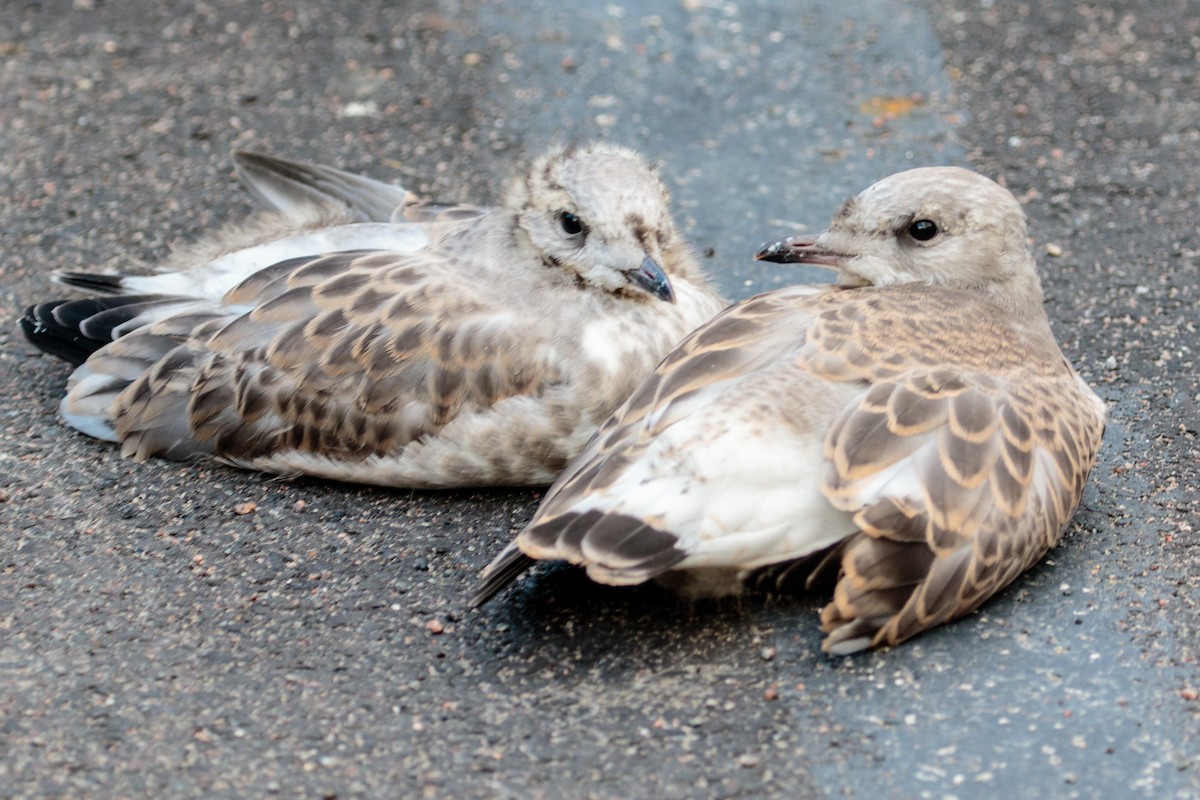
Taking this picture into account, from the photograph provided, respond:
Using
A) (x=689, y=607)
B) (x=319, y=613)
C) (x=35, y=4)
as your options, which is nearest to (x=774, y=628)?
(x=689, y=607)

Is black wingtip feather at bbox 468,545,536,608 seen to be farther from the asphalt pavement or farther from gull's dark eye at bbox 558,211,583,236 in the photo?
gull's dark eye at bbox 558,211,583,236

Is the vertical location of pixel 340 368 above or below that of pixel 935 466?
below

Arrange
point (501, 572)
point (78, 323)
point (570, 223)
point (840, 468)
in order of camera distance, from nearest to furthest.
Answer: point (840, 468), point (501, 572), point (570, 223), point (78, 323)

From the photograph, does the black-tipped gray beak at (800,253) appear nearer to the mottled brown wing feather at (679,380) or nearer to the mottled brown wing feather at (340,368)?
the mottled brown wing feather at (679,380)

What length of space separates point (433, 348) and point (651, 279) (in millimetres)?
690

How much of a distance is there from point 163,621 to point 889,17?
Result: 5.27 m

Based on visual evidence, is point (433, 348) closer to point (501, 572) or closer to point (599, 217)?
point (599, 217)

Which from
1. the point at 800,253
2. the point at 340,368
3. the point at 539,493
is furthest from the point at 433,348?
the point at 800,253

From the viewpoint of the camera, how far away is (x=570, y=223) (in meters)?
4.66

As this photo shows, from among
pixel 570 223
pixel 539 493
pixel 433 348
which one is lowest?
pixel 539 493

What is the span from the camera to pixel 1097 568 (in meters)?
4.11

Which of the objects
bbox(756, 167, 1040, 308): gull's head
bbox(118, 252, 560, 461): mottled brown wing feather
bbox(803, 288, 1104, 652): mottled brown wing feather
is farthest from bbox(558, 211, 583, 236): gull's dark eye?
bbox(803, 288, 1104, 652): mottled brown wing feather

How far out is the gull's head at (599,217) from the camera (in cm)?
457

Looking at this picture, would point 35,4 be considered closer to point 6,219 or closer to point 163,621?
point 6,219
